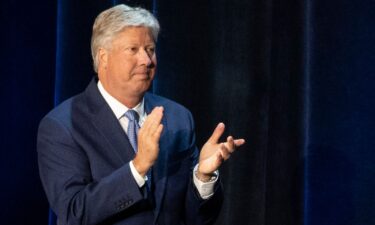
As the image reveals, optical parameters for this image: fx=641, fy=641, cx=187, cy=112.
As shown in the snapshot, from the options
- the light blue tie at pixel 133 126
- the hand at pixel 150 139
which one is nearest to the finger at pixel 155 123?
the hand at pixel 150 139

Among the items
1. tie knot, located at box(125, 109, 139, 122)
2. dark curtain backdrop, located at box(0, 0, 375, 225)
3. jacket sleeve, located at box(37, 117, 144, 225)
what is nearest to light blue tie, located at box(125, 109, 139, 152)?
tie knot, located at box(125, 109, 139, 122)

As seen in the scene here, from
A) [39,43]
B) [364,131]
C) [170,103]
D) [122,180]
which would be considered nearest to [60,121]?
[122,180]

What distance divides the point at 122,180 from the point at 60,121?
25 centimetres

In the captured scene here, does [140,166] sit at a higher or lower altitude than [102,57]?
lower

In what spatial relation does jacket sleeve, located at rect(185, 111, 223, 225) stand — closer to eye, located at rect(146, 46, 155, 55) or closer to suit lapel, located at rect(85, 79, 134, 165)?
suit lapel, located at rect(85, 79, 134, 165)

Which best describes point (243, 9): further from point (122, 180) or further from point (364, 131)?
point (122, 180)

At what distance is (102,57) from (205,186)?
0.44 metres

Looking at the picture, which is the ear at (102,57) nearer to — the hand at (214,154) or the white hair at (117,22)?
the white hair at (117,22)

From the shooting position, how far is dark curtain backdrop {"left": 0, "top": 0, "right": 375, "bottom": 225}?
6.91 feet

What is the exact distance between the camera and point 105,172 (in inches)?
62.4

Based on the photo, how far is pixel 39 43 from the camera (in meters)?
2.23

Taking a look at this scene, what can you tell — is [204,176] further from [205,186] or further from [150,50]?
Answer: [150,50]

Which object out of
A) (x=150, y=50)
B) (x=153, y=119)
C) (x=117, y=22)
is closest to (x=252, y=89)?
(x=150, y=50)

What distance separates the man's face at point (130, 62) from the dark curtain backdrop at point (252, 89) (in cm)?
61
